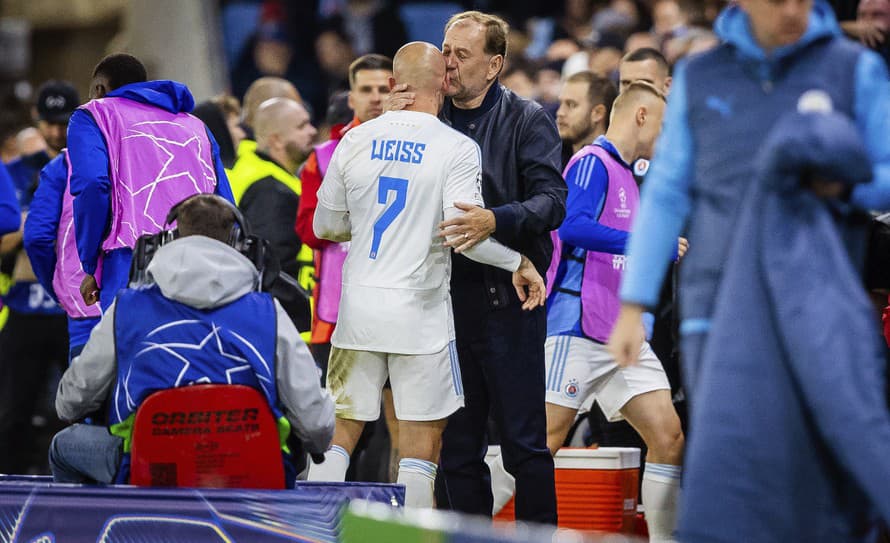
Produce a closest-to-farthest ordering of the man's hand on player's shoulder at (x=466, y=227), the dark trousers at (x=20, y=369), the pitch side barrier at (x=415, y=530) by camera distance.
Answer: the pitch side barrier at (x=415, y=530) < the man's hand on player's shoulder at (x=466, y=227) < the dark trousers at (x=20, y=369)

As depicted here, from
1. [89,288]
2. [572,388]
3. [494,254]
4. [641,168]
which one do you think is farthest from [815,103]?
[89,288]

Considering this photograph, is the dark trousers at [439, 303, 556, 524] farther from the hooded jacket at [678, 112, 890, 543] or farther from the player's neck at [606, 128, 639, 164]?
the hooded jacket at [678, 112, 890, 543]

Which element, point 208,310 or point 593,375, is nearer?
point 208,310

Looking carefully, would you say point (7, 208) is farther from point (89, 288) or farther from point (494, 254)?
point (494, 254)

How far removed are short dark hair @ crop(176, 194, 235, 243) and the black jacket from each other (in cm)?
139

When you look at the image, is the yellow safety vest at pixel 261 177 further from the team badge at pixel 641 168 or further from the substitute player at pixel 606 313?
the team badge at pixel 641 168

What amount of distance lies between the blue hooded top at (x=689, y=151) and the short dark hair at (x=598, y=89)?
3676mm

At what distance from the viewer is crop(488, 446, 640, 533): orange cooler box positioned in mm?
6738

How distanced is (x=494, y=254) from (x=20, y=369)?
13.6 ft

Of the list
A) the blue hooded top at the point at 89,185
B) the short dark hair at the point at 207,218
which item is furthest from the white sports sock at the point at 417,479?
the blue hooded top at the point at 89,185

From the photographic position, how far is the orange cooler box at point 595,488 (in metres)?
6.74

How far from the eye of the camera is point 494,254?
5816mm

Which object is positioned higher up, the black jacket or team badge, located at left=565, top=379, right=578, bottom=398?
the black jacket

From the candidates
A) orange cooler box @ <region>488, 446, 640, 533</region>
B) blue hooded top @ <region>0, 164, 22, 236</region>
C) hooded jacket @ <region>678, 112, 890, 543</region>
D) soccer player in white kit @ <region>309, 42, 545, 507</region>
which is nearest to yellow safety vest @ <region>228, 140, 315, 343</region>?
blue hooded top @ <region>0, 164, 22, 236</region>
